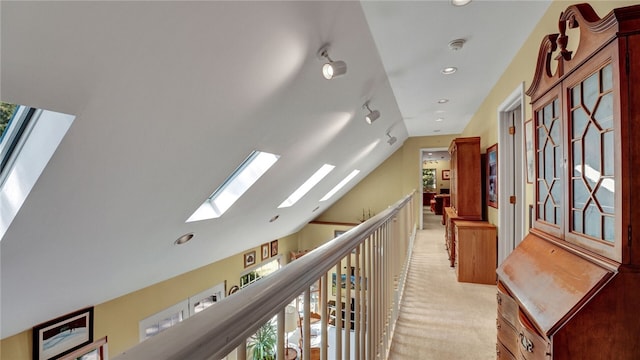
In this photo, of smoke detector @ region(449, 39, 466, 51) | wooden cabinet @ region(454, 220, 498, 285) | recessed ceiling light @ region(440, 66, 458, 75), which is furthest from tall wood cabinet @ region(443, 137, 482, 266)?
smoke detector @ region(449, 39, 466, 51)

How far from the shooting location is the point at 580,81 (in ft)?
3.76

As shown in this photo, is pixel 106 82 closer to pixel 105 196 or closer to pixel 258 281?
pixel 105 196

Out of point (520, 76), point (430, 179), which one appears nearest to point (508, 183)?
point (520, 76)

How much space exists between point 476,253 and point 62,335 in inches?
178

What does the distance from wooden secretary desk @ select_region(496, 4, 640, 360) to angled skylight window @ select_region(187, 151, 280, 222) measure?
2.47 metres

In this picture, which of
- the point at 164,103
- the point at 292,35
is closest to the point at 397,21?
the point at 292,35

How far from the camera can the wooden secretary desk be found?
903 millimetres

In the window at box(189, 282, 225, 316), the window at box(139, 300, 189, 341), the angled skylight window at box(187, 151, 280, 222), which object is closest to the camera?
the angled skylight window at box(187, 151, 280, 222)

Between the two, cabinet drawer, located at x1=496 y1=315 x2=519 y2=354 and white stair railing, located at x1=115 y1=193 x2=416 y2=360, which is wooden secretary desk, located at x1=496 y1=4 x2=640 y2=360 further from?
white stair railing, located at x1=115 y1=193 x2=416 y2=360

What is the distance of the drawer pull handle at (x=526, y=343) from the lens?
1144 millimetres

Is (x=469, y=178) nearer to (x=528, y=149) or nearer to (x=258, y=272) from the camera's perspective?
(x=528, y=149)

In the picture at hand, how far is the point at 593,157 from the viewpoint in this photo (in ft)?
3.55

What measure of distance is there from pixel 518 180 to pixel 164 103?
346cm

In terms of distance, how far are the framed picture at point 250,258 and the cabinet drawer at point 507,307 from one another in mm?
5083
